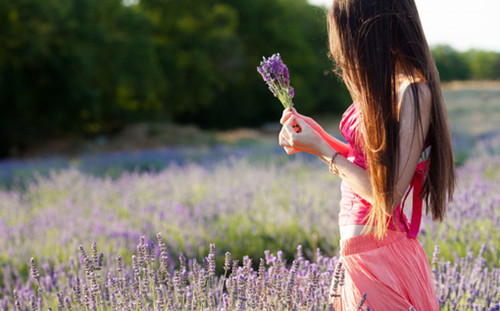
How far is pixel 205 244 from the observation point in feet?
13.0

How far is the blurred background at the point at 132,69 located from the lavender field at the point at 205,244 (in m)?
4.67

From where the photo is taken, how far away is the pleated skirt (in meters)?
1.77

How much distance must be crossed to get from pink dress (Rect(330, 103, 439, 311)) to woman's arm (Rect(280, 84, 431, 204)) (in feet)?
0.43

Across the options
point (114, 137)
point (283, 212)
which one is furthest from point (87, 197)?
point (114, 137)

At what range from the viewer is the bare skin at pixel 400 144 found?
1704 mm

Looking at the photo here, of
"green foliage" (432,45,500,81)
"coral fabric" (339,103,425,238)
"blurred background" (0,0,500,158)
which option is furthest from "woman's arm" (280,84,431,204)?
"green foliage" (432,45,500,81)

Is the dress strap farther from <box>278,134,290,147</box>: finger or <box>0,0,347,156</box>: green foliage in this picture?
<box>0,0,347,156</box>: green foliage

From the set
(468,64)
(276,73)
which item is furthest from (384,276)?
(468,64)

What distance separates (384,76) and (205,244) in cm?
257

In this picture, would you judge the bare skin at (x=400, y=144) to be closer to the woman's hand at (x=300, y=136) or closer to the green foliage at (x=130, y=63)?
the woman's hand at (x=300, y=136)

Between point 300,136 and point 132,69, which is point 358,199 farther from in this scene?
point 132,69

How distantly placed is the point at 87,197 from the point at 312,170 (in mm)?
3464

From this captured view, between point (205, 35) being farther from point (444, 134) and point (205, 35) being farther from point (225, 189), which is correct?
point (444, 134)

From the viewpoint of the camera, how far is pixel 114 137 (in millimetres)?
A: 19844
